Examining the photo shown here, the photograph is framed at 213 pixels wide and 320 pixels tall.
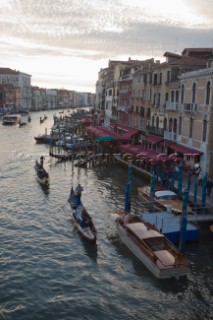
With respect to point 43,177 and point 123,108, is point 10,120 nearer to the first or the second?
point 123,108

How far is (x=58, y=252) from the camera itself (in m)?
18.2

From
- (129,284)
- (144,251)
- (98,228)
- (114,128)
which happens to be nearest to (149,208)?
(98,228)

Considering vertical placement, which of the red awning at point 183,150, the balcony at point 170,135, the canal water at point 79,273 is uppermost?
the balcony at point 170,135

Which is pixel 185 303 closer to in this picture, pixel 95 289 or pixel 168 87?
pixel 95 289

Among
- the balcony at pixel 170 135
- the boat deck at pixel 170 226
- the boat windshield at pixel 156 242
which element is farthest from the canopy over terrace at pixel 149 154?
the boat windshield at pixel 156 242

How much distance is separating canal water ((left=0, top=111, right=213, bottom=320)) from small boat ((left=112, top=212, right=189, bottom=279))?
1.29 ft

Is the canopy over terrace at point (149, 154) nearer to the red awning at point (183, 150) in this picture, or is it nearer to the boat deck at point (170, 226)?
the red awning at point (183, 150)

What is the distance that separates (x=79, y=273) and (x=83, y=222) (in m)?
3.90

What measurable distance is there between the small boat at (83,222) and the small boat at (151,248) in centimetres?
145

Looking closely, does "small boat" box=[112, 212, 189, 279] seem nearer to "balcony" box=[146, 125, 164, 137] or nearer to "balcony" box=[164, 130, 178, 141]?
"balcony" box=[164, 130, 178, 141]

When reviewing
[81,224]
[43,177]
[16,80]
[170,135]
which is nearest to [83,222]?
[81,224]

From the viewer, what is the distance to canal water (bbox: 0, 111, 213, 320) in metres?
13.9

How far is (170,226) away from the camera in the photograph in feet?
64.8

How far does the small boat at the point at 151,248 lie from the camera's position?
15555 millimetres
